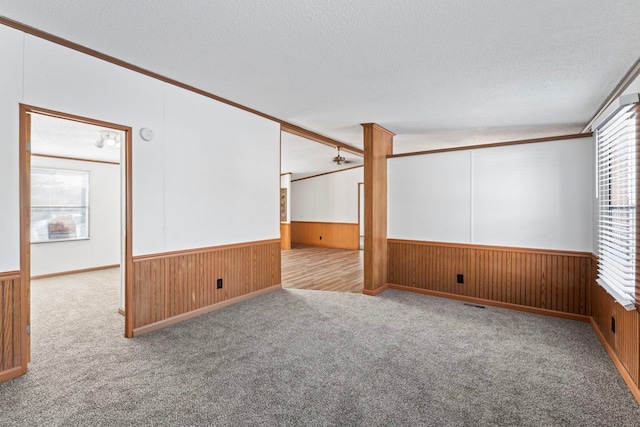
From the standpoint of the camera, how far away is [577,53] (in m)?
2.40

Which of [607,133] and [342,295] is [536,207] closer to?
[607,133]

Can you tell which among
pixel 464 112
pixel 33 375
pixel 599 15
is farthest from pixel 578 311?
pixel 33 375

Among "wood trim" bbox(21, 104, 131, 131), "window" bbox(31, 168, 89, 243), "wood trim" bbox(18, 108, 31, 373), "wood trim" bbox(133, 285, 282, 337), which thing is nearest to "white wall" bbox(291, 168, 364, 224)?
"wood trim" bbox(133, 285, 282, 337)

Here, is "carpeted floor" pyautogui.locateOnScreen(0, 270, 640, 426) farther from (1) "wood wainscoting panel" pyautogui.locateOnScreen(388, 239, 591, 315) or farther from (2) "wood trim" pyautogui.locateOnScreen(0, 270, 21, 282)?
(2) "wood trim" pyautogui.locateOnScreen(0, 270, 21, 282)

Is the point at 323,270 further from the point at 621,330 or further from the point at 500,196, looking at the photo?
the point at 621,330

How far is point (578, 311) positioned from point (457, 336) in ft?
5.48

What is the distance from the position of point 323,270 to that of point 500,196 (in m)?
3.46

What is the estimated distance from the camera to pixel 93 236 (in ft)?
20.2

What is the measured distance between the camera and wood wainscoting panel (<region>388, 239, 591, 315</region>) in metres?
3.56

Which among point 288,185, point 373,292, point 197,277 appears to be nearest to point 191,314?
point 197,277

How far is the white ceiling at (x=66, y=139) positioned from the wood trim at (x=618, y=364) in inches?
181

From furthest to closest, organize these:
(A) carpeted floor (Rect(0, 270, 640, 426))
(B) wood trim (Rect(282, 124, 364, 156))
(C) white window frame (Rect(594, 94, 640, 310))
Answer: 1. (B) wood trim (Rect(282, 124, 364, 156))
2. (C) white window frame (Rect(594, 94, 640, 310))
3. (A) carpeted floor (Rect(0, 270, 640, 426))

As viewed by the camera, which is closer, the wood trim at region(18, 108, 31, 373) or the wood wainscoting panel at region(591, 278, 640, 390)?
the wood wainscoting panel at region(591, 278, 640, 390)

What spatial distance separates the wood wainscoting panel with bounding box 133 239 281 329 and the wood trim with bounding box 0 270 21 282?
0.83 metres
